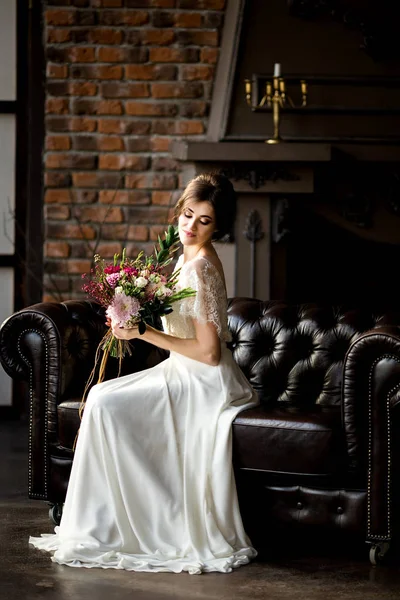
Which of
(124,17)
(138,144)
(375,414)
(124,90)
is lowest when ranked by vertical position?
(375,414)

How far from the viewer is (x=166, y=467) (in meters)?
3.33

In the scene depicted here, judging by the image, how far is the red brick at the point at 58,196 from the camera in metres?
5.77

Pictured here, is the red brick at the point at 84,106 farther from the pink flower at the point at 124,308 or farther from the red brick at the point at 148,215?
the pink flower at the point at 124,308

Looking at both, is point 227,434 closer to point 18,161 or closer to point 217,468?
point 217,468

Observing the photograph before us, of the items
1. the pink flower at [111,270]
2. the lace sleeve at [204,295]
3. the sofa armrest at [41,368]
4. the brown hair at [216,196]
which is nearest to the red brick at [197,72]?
the brown hair at [216,196]

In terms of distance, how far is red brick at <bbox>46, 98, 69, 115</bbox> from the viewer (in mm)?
5738

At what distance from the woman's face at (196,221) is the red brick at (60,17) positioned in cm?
256

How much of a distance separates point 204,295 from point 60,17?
9.46 feet

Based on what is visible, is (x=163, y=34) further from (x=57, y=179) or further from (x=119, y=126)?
(x=57, y=179)

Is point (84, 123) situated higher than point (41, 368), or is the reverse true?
point (84, 123)

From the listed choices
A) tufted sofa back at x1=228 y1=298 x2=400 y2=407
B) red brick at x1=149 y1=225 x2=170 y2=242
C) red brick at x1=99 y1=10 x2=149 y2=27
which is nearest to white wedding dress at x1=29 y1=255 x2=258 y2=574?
tufted sofa back at x1=228 y1=298 x2=400 y2=407

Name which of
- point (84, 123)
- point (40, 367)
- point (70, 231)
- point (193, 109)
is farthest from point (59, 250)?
point (40, 367)

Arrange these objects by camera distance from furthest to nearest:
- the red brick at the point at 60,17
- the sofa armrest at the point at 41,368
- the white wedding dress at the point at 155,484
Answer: the red brick at the point at 60,17 → the sofa armrest at the point at 41,368 → the white wedding dress at the point at 155,484

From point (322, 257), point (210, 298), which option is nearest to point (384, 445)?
point (210, 298)
